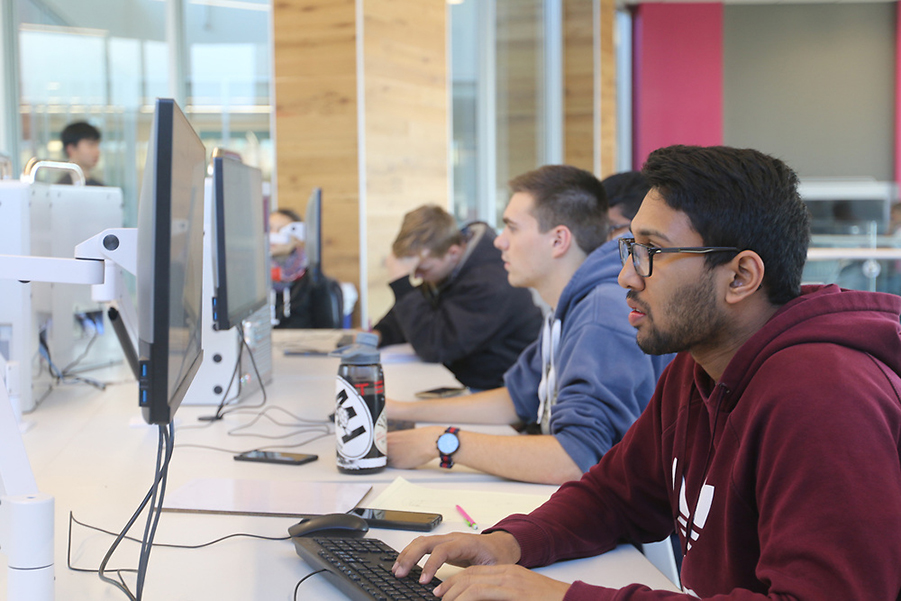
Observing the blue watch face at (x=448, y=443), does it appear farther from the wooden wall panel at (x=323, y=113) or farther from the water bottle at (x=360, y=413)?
the wooden wall panel at (x=323, y=113)

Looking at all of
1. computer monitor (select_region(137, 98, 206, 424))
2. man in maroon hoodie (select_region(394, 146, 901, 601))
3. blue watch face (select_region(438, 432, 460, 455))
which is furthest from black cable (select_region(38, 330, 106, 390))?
man in maroon hoodie (select_region(394, 146, 901, 601))

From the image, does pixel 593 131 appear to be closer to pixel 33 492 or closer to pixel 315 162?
pixel 315 162

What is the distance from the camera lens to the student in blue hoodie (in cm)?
136

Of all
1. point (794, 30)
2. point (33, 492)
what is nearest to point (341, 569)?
point (33, 492)

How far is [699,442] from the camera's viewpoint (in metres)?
0.96

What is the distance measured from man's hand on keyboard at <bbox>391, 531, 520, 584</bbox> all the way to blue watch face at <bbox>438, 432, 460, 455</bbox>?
1.34 ft

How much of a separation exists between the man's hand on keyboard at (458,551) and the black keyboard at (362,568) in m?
0.02

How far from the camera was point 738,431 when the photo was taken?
860mm

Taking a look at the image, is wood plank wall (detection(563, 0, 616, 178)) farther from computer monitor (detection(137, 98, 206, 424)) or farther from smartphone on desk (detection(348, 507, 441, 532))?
computer monitor (detection(137, 98, 206, 424))

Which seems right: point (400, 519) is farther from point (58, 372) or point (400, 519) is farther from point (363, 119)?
point (363, 119)

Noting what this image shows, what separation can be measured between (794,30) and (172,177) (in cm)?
826

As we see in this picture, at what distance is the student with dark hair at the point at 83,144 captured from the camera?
434cm

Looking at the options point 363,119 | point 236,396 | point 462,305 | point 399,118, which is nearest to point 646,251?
point 236,396

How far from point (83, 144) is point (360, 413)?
3.66 metres
